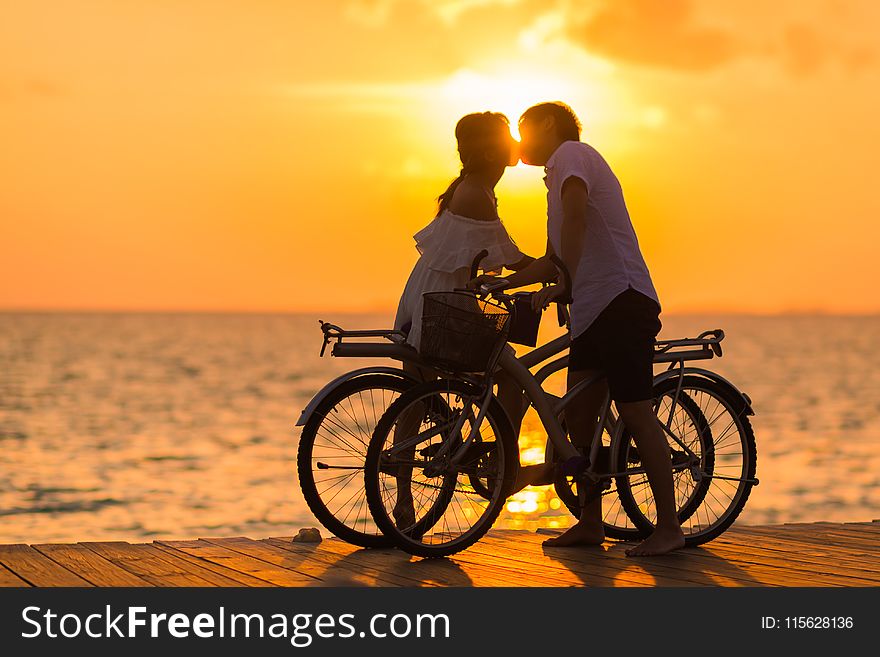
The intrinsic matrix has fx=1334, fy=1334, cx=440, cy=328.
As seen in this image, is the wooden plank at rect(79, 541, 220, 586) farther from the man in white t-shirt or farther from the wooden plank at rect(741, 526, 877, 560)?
the wooden plank at rect(741, 526, 877, 560)

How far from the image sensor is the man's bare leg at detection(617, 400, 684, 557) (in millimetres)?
5742

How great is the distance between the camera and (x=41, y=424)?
1351 inches

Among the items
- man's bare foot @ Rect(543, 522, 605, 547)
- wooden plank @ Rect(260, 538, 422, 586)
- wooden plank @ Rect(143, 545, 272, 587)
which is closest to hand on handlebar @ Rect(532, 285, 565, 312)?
man's bare foot @ Rect(543, 522, 605, 547)

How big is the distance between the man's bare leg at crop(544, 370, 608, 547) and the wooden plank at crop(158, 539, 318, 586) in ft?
4.39

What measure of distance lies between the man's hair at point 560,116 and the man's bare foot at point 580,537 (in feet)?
5.75

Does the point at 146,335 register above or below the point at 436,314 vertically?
above

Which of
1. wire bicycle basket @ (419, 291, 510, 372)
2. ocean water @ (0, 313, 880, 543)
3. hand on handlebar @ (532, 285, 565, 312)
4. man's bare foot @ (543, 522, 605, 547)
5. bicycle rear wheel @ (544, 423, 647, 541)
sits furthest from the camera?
ocean water @ (0, 313, 880, 543)

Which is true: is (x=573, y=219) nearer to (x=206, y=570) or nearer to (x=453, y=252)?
A: (x=453, y=252)

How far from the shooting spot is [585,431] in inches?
236

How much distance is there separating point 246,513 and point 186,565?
13940mm

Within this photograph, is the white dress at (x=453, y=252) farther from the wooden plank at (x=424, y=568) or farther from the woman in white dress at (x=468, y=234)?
the wooden plank at (x=424, y=568)

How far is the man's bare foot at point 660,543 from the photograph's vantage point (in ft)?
18.8
